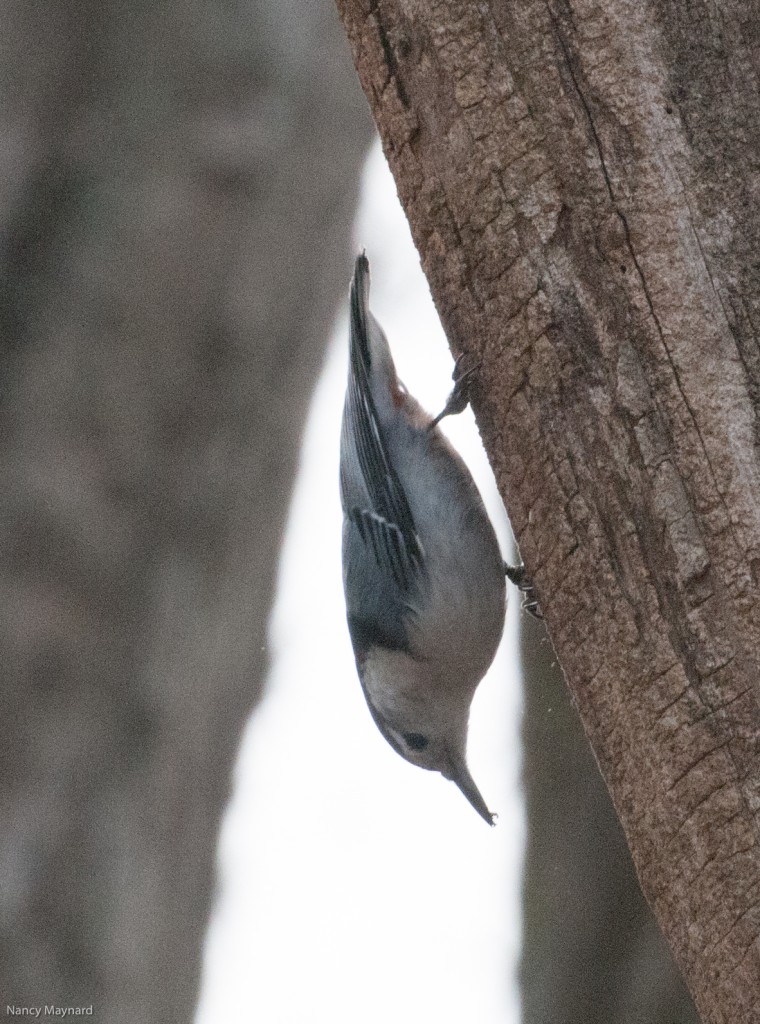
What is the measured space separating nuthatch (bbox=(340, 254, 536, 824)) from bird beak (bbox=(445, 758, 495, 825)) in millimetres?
30

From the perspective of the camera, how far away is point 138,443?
3482mm

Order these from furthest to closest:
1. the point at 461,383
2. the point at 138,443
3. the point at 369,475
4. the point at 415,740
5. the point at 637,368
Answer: the point at 415,740, the point at 138,443, the point at 369,475, the point at 461,383, the point at 637,368

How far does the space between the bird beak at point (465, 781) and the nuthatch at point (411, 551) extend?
0.03m

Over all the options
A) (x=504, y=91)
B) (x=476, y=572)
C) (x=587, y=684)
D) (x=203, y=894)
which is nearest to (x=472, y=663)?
(x=476, y=572)

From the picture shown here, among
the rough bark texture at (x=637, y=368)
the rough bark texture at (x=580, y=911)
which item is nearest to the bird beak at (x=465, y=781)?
the rough bark texture at (x=580, y=911)

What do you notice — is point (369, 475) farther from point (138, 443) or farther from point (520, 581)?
point (138, 443)

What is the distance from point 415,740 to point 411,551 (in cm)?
60

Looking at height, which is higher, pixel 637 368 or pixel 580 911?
pixel 637 368

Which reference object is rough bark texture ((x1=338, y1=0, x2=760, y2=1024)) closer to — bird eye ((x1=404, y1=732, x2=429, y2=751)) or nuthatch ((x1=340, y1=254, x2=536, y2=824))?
nuthatch ((x1=340, y1=254, x2=536, y2=824))

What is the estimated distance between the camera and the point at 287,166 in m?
3.75

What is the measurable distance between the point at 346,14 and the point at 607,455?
1041 millimetres

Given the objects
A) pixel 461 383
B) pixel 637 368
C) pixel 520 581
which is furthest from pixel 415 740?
pixel 637 368

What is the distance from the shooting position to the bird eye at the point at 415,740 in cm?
362

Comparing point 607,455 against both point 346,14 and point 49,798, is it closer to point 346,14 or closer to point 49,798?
point 346,14
